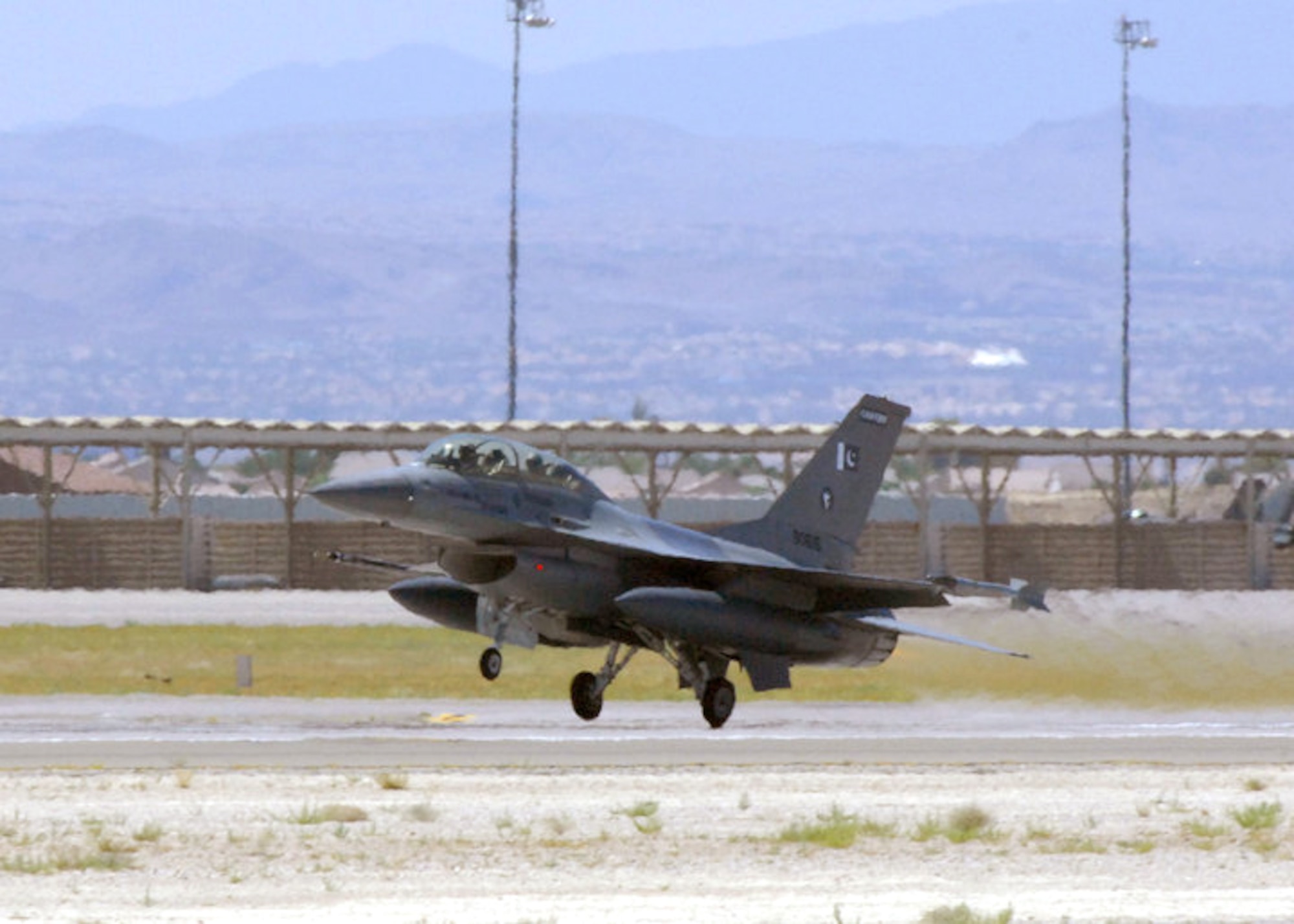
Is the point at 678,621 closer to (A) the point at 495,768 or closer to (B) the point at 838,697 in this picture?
(A) the point at 495,768

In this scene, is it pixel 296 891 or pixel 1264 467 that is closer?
pixel 296 891

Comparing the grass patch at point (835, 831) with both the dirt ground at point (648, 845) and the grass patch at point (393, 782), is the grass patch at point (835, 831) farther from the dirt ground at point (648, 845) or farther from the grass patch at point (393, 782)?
the grass patch at point (393, 782)

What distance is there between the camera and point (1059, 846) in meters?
20.8

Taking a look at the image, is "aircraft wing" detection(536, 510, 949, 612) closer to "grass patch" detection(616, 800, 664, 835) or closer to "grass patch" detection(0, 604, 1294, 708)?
"grass patch" detection(0, 604, 1294, 708)

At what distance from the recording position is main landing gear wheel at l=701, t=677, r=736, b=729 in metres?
32.7

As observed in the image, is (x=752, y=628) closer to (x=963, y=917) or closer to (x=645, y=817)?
(x=645, y=817)

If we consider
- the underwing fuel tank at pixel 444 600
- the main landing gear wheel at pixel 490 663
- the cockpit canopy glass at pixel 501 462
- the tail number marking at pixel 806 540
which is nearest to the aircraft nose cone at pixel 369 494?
the cockpit canopy glass at pixel 501 462

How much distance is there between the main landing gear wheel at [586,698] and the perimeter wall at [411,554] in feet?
99.2

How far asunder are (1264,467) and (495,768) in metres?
51.7

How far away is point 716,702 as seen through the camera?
1287 inches

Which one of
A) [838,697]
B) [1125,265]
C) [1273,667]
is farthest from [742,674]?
[1125,265]

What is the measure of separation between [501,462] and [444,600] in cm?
238

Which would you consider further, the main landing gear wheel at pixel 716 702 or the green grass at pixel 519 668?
the green grass at pixel 519 668

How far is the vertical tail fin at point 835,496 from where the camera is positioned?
34.9m
